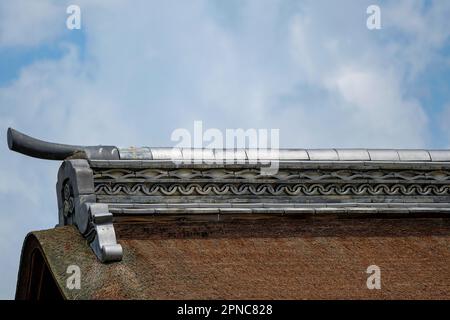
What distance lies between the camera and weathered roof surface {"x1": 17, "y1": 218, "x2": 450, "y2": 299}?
11023 mm

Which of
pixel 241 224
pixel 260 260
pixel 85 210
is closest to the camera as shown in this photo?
pixel 260 260

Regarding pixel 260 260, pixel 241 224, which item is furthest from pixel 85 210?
pixel 260 260

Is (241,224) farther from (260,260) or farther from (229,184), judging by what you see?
(260,260)

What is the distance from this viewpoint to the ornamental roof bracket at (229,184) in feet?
40.6

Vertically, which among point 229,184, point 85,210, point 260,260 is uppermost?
point 229,184

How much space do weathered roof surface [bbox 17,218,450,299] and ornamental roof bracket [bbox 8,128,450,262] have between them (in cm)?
14

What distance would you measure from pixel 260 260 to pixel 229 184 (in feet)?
4.21

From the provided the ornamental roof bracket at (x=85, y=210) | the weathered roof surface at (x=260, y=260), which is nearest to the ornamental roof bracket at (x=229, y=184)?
the ornamental roof bracket at (x=85, y=210)

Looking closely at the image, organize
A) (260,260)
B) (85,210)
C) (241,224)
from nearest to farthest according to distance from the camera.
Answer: (260,260)
(85,210)
(241,224)

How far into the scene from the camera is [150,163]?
41.5 feet

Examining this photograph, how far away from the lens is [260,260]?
1178 centimetres

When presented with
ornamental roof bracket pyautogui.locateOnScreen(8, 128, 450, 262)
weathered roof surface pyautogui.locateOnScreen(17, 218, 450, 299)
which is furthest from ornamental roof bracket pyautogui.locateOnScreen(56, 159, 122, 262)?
weathered roof surface pyautogui.locateOnScreen(17, 218, 450, 299)
